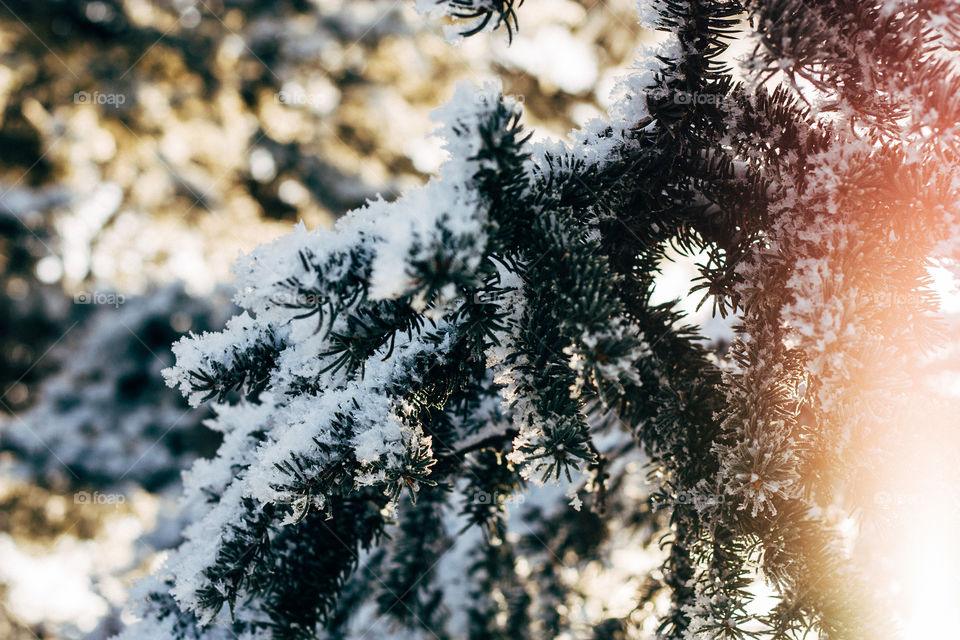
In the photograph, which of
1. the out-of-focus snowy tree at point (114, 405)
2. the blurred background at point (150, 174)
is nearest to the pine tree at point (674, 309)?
the blurred background at point (150, 174)

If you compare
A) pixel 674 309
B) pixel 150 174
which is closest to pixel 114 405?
pixel 150 174

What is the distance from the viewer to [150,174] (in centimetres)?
579

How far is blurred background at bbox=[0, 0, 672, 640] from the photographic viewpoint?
5445mm

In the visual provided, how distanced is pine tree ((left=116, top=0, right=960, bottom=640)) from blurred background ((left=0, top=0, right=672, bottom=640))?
475 cm

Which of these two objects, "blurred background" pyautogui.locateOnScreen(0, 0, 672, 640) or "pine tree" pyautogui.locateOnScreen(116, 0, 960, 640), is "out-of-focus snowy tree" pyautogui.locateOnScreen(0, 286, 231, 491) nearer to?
"blurred background" pyautogui.locateOnScreen(0, 0, 672, 640)

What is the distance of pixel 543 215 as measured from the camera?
2.10ft

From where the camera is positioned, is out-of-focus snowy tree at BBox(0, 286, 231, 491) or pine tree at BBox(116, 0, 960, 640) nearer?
pine tree at BBox(116, 0, 960, 640)

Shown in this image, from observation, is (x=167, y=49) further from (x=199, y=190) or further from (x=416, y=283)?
(x=416, y=283)

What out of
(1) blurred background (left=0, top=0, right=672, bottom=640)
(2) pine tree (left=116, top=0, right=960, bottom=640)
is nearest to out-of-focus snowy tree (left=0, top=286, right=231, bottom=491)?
(1) blurred background (left=0, top=0, right=672, bottom=640)

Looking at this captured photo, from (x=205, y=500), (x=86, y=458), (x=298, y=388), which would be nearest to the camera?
(x=298, y=388)

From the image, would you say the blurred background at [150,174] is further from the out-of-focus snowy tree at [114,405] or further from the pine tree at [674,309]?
the pine tree at [674,309]

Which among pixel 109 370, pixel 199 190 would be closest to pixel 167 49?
pixel 199 190

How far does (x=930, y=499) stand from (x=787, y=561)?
0.19m

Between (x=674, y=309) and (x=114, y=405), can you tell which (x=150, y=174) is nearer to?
(x=114, y=405)
